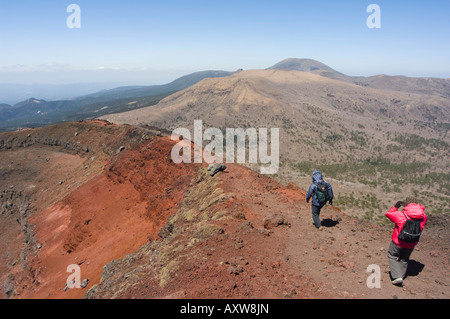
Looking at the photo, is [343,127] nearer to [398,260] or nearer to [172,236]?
[172,236]

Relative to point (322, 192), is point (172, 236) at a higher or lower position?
lower

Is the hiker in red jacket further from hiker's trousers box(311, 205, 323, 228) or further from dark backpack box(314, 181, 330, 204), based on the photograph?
hiker's trousers box(311, 205, 323, 228)

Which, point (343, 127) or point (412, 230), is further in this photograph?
point (343, 127)

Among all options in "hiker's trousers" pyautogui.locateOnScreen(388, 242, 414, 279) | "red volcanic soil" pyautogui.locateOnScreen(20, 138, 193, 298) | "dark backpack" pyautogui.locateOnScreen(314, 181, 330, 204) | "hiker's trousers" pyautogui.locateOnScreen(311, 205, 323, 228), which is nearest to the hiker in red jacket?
"hiker's trousers" pyautogui.locateOnScreen(388, 242, 414, 279)

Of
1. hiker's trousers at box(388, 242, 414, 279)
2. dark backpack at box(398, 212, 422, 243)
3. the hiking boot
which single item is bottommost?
the hiking boot

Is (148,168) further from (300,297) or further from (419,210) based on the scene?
(419,210)

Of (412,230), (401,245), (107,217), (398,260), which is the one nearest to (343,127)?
(107,217)

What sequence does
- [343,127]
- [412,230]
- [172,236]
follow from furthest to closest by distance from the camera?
[343,127]
[172,236]
[412,230]

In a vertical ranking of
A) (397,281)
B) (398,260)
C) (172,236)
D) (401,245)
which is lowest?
(172,236)

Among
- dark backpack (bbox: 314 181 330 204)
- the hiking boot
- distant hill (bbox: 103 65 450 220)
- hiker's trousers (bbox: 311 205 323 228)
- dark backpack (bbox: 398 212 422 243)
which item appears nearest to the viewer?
dark backpack (bbox: 398 212 422 243)
